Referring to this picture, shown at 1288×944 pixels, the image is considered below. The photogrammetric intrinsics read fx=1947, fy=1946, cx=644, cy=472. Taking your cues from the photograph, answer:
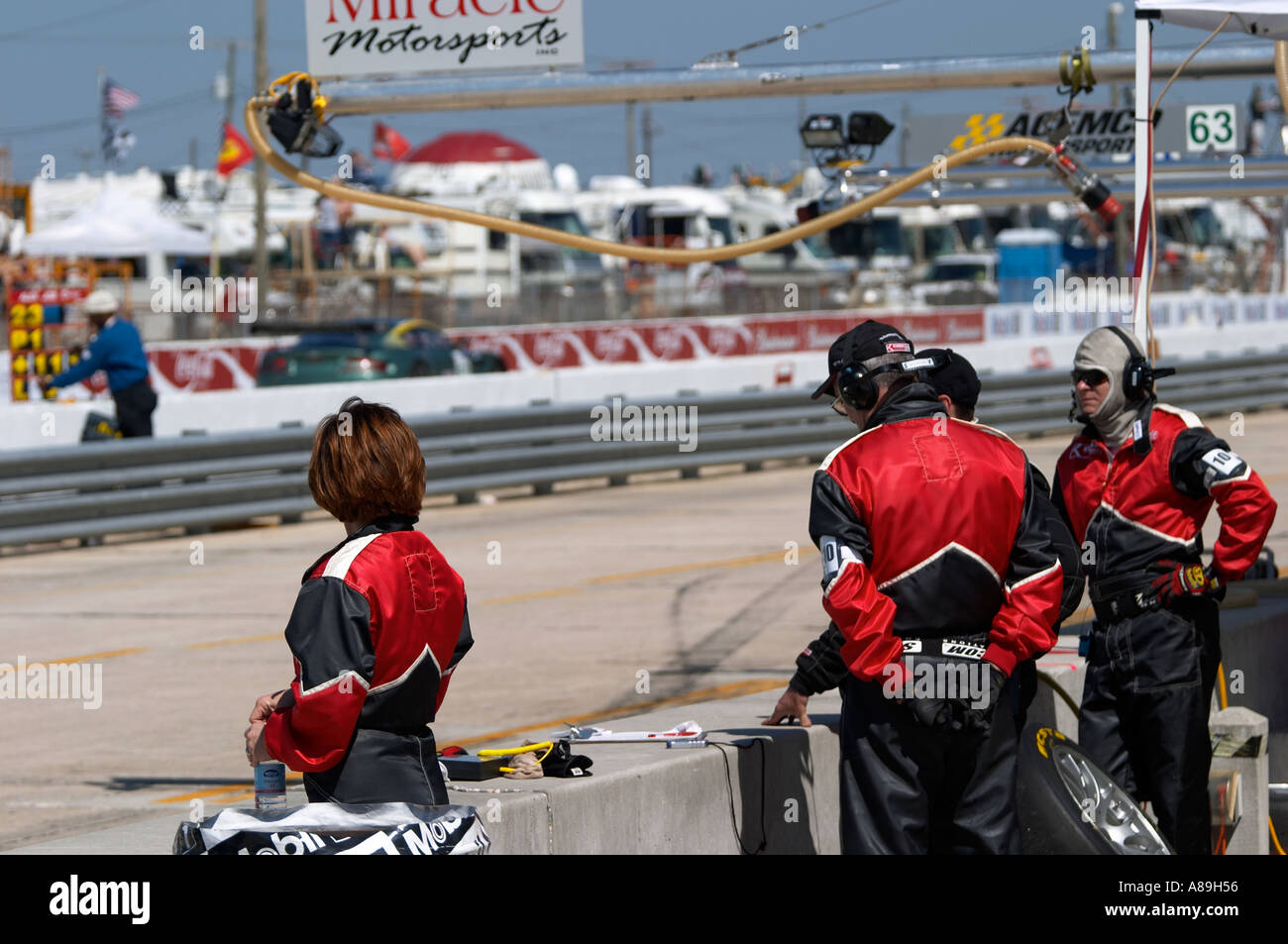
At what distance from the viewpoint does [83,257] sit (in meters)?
44.1

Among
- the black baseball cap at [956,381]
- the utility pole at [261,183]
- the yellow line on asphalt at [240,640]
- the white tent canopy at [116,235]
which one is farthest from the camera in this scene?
the utility pole at [261,183]

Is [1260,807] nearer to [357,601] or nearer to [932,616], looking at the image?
[932,616]

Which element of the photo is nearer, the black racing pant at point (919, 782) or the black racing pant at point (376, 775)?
the black racing pant at point (376, 775)

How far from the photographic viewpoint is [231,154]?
48.9m

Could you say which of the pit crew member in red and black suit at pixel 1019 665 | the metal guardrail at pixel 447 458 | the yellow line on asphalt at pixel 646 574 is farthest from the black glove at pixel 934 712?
the metal guardrail at pixel 447 458

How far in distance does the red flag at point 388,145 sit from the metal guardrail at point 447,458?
106 feet

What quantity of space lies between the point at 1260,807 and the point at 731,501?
12319 mm

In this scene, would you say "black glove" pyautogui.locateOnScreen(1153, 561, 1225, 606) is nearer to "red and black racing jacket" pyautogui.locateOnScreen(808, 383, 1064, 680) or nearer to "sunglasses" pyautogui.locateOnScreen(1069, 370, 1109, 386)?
"sunglasses" pyautogui.locateOnScreen(1069, 370, 1109, 386)

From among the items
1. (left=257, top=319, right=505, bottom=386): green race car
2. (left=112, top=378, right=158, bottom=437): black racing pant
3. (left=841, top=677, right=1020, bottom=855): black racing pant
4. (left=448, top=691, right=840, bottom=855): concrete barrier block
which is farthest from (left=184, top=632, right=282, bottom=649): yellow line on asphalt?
(left=257, top=319, right=505, bottom=386): green race car

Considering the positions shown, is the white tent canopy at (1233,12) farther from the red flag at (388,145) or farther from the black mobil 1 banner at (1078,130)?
the red flag at (388,145)

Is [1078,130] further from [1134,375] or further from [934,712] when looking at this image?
[934,712]

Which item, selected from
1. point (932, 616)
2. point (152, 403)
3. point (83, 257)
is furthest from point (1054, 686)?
point (83, 257)

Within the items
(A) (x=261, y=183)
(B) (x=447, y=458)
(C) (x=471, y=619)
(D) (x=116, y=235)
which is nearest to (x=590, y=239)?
(C) (x=471, y=619)

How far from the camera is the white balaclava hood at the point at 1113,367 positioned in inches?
243
